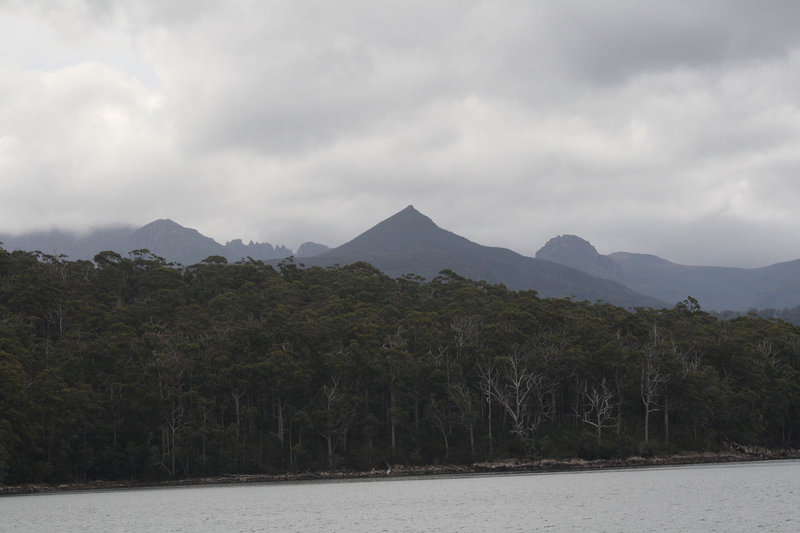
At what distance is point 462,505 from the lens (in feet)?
157

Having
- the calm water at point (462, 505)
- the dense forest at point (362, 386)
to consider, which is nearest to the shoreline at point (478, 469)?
the dense forest at point (362, 386)

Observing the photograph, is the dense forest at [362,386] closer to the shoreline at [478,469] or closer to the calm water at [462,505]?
the shoreline at [478,469]

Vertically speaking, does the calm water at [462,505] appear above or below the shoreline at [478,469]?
above

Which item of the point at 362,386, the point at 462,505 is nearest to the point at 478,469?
the point at 362,386

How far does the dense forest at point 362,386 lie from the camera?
251 ft

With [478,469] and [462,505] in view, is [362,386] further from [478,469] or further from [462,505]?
[462,505]

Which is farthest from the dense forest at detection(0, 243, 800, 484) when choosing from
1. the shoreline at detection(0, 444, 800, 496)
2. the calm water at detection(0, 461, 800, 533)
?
the calm water at detection(0, 461, 800, 533)

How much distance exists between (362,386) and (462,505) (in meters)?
39.3

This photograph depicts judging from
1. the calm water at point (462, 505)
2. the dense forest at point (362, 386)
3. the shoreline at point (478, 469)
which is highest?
the dense forest at point (362, 386)

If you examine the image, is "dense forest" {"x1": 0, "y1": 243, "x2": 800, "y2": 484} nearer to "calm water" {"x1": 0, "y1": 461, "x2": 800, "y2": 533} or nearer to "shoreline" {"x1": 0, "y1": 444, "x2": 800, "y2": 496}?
"shoreline" {"x1": 0, "y1": 444, "x2": 800, "y2": 496}

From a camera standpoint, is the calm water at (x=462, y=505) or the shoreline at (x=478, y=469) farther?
the shoreline at (x=478, y=469)

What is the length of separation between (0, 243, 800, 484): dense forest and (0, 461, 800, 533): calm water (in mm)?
8885

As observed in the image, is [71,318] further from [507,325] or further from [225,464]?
[507,325]

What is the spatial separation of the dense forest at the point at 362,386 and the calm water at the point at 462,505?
888 centimetres
